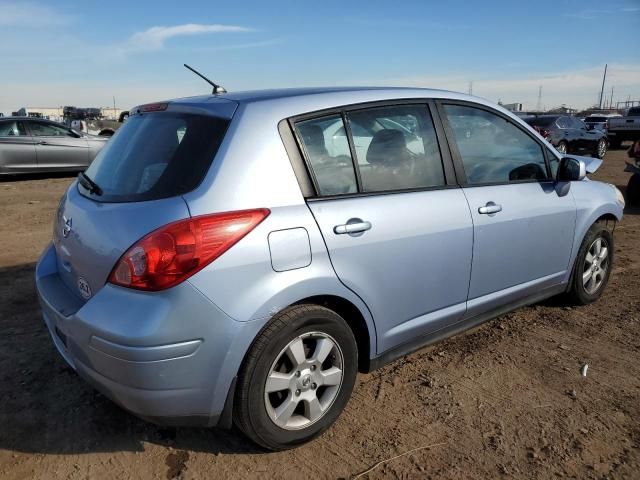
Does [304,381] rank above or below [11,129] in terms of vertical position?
below

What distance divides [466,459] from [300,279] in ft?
3.81

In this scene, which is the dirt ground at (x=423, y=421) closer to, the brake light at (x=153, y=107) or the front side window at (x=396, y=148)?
the front side window at (x=396, y=148)

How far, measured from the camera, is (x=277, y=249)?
2.31 m

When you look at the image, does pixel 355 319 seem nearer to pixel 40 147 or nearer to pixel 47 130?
pixel 40 147

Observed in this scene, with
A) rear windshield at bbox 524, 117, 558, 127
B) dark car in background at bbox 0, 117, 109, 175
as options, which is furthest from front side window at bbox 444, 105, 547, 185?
rear windshield at bbox 524, 117, 558, 127

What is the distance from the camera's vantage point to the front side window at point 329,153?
8.50 feet

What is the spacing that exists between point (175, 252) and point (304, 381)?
0.89 metres

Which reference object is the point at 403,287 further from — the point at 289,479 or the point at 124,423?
the point at 124,423

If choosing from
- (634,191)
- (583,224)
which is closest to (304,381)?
(583,224)

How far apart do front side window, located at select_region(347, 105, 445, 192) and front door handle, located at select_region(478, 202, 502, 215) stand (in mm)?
305

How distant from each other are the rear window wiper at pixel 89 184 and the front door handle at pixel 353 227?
1.20m

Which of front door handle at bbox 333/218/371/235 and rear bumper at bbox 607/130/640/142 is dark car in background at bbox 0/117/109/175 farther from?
rear bumper at bbox 607/130/640/142

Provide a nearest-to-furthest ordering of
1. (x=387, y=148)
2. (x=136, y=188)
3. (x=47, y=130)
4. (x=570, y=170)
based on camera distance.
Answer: (x=136, y=188) → (x=387, y=148) → (x=570, y=170) → (x=47, y=130)

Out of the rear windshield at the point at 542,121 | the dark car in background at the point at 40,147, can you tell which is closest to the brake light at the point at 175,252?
the dark car in background at the point at 40,147
